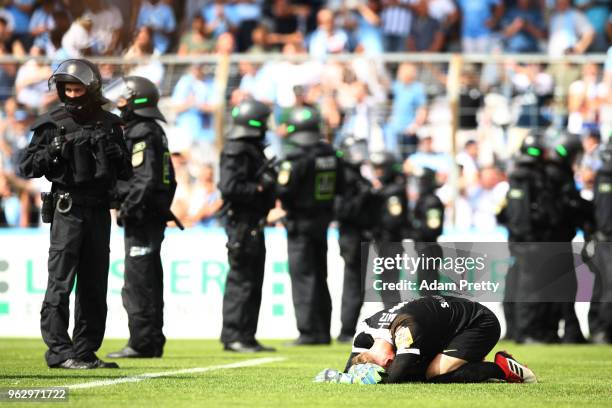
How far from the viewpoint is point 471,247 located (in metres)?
8.58

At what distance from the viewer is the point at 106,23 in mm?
13211

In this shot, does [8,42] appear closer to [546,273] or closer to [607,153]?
[607,153]

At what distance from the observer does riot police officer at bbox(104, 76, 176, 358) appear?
480 inches

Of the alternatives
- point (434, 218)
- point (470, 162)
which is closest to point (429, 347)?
Answer: point (434, 218)

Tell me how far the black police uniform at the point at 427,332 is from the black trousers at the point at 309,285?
6035 mm

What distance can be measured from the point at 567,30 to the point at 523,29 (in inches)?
30.7

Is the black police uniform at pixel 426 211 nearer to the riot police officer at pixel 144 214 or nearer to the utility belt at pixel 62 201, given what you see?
the riot police officer at pixel 144 214

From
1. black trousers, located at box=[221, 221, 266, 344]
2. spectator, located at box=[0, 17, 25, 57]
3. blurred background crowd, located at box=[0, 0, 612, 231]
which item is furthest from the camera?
spectator, located at box=[0, 17, 25, 57]

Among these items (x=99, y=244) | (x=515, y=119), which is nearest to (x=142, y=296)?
(x=99, y=244)

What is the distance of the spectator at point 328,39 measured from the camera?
70.4ft

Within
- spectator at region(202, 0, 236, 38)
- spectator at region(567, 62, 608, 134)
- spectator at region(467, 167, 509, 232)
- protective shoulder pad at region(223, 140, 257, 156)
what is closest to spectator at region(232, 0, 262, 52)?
spectator at region(202, 0, 236, 38)

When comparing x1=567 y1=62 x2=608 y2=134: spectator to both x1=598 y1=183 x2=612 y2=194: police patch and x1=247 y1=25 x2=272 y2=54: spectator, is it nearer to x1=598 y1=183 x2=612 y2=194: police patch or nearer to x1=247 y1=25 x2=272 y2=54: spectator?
x1=598 y1=183 x2=612 y2=194: police patch

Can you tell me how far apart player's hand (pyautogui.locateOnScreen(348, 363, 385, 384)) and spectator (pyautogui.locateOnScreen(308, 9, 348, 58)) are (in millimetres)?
12578

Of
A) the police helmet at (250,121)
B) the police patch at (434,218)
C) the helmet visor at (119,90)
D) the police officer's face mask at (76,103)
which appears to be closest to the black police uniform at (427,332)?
the police officer's face mask at (76,103)
